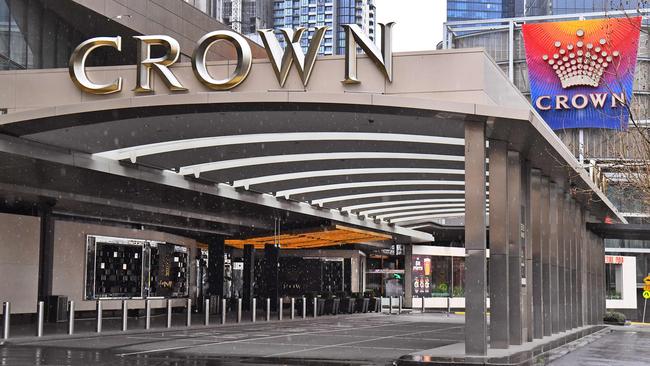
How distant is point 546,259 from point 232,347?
10.4 m

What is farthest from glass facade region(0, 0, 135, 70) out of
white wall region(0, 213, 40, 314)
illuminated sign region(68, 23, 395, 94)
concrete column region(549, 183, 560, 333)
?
concrete column region(549, 183, 560, 333)

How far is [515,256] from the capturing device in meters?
20.4

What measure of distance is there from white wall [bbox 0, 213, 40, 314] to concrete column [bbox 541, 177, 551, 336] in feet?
54.9

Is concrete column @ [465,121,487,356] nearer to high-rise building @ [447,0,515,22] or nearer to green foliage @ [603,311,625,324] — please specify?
green foliage @ [603,311,625,324]

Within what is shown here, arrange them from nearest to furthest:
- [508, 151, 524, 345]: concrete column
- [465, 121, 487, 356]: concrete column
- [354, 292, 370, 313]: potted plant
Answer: [465, 121, 487, 356]: concrete column
[508, 151, 524, 345]: concrete column
[354, 292, 370, 313]: potted plant

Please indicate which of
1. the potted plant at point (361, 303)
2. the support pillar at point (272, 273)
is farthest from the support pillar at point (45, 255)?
the potted plant at point (361, 303)

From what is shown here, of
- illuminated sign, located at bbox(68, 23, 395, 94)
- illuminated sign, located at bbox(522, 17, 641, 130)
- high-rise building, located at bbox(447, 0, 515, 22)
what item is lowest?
illuminated sign, located at bbox(68, 23, 395, 94)

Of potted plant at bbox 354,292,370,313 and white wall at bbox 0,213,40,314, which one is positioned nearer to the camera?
white wall at bbox 0,213,40,314

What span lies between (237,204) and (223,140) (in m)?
10.4

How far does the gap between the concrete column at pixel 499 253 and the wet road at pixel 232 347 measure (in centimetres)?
195

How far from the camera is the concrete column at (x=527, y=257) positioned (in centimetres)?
2161

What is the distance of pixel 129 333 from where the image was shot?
25.0 m

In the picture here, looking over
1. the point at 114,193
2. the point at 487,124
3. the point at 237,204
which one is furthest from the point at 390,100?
the point at 237,204

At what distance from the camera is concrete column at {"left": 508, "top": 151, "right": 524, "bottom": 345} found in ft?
66.6
